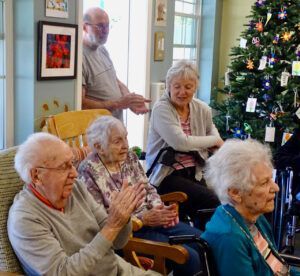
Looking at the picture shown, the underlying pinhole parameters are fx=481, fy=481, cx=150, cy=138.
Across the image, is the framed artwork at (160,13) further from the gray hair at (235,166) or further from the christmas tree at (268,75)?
the gray hair at (235,166)

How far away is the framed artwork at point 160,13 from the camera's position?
4488 mm

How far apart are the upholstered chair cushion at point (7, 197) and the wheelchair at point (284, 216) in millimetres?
2170

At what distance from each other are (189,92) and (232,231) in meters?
1.52

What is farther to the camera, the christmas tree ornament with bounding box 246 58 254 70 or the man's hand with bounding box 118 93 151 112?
the christmas tree ornament with bounding box 246 58 254 70

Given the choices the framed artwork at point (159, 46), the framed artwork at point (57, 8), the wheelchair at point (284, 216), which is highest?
the framed artwork at point (57, 8)

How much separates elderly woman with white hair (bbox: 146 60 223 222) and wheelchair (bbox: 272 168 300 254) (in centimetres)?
72

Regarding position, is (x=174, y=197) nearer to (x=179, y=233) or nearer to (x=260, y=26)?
(x=179, y=233)

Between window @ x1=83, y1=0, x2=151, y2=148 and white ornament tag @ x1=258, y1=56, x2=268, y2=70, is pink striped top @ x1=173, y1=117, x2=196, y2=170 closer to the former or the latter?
window @ x1=83, y1=0, x2=151, y2=148

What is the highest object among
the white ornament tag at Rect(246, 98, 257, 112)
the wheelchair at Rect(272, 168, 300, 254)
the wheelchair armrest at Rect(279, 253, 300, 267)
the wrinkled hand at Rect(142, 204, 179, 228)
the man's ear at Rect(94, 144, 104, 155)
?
the white ornament tag at Rect(246, 98, 257, 112)

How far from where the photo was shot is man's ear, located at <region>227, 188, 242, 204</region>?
A: 180cm

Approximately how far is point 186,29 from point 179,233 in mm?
3302

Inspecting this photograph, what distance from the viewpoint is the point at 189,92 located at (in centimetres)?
306

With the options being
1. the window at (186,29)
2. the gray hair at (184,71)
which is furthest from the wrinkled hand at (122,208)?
the window at (186,29)

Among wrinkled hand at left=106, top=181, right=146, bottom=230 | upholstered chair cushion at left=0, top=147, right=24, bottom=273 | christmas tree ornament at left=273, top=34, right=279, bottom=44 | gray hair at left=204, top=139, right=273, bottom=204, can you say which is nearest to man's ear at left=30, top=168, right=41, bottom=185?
upholstered chair cushion at left=0, top=147, right=24, bottom=273
